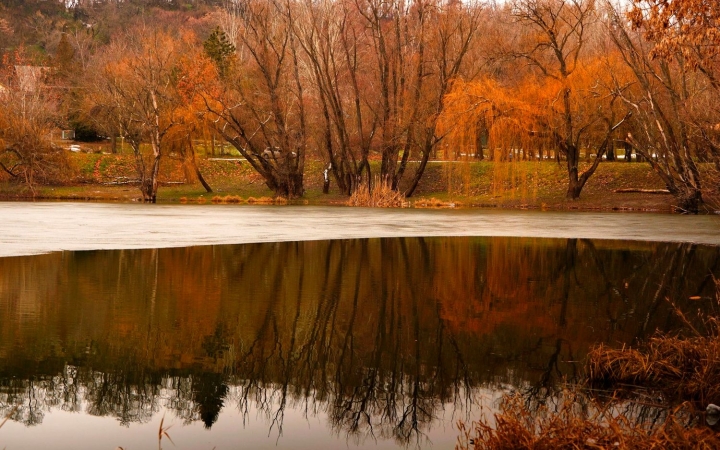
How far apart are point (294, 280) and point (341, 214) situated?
67.1 feet

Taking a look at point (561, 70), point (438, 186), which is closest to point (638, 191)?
→ point (561, 70)

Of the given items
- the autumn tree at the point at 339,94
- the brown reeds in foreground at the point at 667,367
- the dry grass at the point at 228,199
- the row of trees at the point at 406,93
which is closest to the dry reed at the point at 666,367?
the brown reeds in foreground at the point at 667,367

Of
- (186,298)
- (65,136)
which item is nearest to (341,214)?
(186,298)

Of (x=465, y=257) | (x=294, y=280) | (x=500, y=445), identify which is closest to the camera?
(x=500, y=445)

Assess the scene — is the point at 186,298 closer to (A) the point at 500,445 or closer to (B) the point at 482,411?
(B) the point at 482,411

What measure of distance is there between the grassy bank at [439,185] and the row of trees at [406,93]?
117 cm

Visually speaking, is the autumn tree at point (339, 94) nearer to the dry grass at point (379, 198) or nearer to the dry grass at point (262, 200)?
the dry grass at point (379, 198)

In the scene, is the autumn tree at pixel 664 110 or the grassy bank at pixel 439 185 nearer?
the autumn tree at pixel 664 110

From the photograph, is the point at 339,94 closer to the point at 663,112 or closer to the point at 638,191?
the point at 638,191

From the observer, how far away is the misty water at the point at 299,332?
22.2 ft

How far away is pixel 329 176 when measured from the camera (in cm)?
5278

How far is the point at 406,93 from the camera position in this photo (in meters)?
45.4

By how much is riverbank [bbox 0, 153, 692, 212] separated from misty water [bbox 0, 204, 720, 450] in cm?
2268

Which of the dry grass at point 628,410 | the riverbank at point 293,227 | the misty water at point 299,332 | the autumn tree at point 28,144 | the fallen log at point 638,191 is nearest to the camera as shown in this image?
the dry grass at point 628,410
